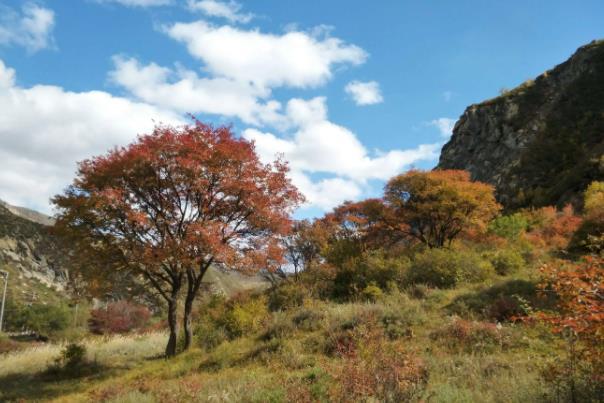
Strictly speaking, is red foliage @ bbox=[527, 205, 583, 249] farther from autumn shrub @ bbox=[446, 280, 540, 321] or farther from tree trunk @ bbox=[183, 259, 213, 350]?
tree trunk @ bbox=[183, 259, 213, 350]

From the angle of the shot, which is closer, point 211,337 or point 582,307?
point 582,307

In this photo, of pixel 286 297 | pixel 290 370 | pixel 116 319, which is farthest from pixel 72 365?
Result: pixel 116 319

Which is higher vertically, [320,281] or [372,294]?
[320,281]

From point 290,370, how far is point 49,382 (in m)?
8.58

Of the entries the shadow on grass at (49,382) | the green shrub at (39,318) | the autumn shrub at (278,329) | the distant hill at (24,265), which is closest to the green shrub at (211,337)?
the autumn shrub at (278,329)

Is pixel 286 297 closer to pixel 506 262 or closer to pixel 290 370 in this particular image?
pixel 290 370

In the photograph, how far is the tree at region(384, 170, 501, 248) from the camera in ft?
72.9

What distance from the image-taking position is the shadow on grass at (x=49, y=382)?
11.2 m

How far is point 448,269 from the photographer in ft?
54.6

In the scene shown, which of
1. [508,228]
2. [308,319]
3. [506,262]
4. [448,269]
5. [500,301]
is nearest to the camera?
[500,301]

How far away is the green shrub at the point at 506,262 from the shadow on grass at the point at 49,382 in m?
15.0

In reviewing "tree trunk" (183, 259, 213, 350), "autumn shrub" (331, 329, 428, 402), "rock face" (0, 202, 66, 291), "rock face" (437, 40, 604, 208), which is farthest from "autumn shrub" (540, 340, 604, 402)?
"rock face" (0, 202, 66, 291)

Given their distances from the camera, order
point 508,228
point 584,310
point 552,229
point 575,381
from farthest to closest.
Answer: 1. point 508,228
2. point 552,229
3. point 575,381
4. point 584,310

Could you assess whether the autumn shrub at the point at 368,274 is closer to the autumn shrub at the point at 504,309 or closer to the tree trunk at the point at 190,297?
the autumn shrub at the point at 504,309
